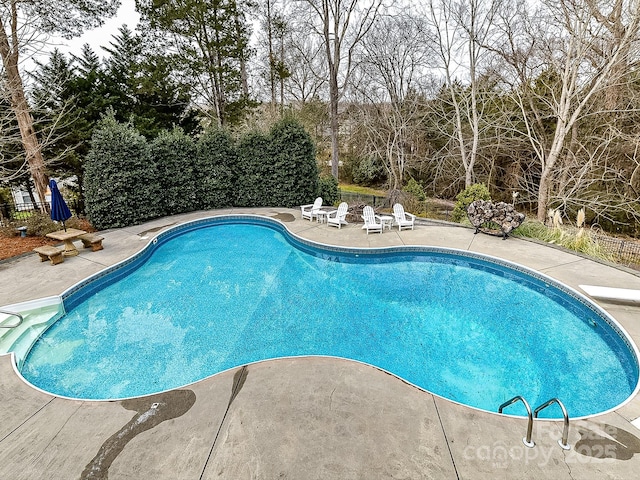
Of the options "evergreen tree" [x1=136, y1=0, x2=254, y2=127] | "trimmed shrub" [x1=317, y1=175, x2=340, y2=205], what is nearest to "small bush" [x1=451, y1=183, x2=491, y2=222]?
"trimmed shrub" [x1=317, y1=175, x2=340, y2=205]

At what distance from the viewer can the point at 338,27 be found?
1436 centimetres

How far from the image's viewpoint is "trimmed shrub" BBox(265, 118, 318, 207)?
12.6m

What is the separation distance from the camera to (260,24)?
56.7ft

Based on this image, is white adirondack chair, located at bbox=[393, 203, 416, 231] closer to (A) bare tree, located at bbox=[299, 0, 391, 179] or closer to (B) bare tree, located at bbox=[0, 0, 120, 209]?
(A) bare tree, located at bbox=[299, 0, 391, 179]

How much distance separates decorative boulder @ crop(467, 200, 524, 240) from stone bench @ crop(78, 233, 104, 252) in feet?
34.4

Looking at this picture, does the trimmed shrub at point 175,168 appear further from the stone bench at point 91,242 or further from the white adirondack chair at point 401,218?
the white adirondack chair at point 401,218

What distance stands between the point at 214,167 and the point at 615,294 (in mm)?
12212

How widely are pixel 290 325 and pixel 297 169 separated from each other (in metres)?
8.41

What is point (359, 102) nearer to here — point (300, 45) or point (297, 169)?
point (300, 45)

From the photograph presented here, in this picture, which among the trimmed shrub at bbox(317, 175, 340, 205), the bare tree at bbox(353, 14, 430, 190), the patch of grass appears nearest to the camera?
the patch of grass

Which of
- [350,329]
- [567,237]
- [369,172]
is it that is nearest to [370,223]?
[350,329]

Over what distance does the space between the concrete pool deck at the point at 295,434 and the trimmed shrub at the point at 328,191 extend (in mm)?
10448

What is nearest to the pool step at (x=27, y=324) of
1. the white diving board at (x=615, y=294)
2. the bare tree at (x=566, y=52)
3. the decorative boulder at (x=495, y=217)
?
the white diving board at (x=615, y=294)

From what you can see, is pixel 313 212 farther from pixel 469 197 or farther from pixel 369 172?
pixel 369 172
